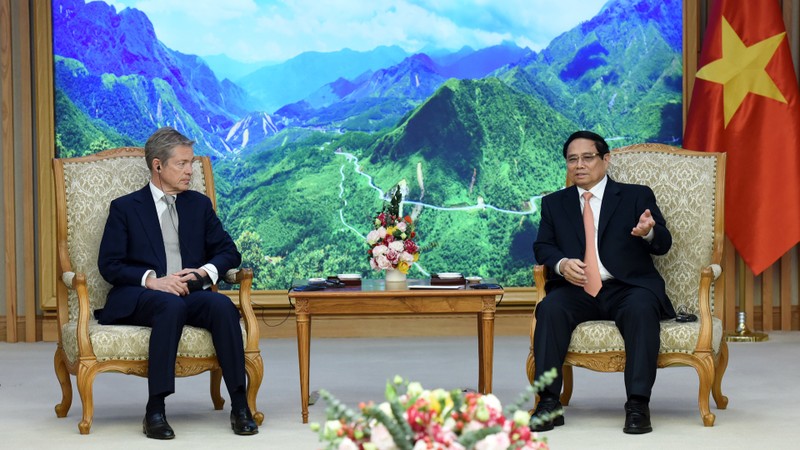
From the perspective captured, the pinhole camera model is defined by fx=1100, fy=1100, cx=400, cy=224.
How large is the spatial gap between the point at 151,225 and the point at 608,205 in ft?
6.34

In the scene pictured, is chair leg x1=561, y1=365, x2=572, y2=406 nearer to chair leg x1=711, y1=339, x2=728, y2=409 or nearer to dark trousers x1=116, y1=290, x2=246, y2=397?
chair leg x1=711, y1=339, x2=728, y2=409

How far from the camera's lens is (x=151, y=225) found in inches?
181

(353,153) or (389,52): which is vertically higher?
(389,52)

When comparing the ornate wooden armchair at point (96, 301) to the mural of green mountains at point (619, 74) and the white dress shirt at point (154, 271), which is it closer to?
the white dress shirt at point (154, 271)

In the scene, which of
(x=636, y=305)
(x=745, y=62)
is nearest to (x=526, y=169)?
(x=745, y=62)

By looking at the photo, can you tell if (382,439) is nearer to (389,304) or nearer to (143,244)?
(389,304)

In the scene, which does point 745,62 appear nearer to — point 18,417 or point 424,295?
point 424,295

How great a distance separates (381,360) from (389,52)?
2.52 meters

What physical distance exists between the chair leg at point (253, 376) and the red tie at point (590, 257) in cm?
138

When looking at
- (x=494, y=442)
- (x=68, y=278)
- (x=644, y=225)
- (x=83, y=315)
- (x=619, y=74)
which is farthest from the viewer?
(x=619, y=74)

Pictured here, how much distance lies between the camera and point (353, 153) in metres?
7.82

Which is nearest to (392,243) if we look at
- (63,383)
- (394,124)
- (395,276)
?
(395,276)

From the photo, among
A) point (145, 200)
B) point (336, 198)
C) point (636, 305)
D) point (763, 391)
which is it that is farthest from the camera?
point (336, 198)

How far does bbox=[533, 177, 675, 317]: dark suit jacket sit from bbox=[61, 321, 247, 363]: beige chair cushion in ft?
4.75
